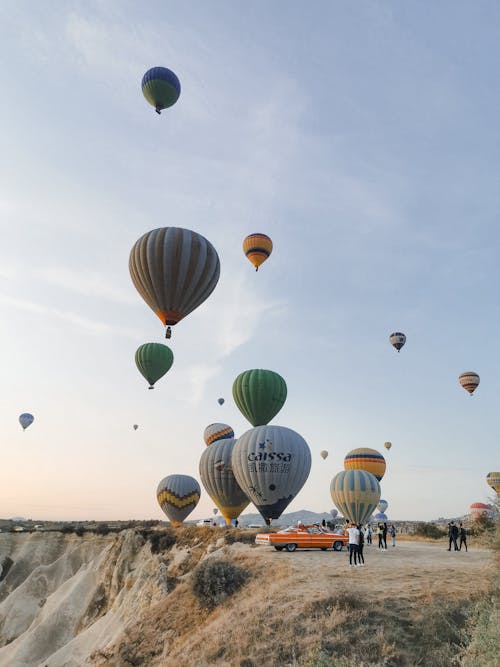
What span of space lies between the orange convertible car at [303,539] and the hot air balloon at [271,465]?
368 inches

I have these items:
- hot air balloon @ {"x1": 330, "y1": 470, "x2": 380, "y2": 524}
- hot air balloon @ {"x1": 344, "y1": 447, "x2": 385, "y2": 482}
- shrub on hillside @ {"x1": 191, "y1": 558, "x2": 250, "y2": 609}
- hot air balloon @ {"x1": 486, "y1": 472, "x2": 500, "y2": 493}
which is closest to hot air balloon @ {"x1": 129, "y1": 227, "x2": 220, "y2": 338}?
shrub on hillside @ {"x1": 191, "y1": 558, "x2": 250, "y2": 609}

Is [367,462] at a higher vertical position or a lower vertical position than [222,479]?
higher

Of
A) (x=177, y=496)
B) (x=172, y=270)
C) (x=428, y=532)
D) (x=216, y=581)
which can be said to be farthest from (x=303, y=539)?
(x=177, y=496)

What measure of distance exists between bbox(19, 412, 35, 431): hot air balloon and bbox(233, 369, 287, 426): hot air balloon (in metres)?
41.7

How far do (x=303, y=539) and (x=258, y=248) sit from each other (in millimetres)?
32194

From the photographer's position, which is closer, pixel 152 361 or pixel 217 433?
pixel 152 361

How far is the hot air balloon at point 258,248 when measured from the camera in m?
51.4

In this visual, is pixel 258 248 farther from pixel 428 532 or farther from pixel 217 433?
pixel 428 532

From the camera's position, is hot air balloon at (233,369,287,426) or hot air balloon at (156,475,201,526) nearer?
hot air balloon at (233,369,287,426)

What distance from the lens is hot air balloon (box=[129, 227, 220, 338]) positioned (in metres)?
32.9

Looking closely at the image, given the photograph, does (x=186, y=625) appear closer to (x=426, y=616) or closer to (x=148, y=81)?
(x=426, y=616)

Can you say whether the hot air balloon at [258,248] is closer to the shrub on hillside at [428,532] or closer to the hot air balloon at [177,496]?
the hot air balloon at [177,496]

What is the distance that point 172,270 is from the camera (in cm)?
3288

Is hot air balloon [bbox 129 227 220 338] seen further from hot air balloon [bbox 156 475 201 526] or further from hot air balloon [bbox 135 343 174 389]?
hot air balloon [bbox 156 475 201 526]
